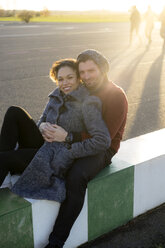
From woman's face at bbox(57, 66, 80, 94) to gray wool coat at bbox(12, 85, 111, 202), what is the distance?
0.11m

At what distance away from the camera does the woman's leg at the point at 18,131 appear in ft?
9.99

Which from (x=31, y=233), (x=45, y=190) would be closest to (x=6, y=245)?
(x=31, y=233)

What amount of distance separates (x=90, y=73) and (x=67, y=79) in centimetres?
21

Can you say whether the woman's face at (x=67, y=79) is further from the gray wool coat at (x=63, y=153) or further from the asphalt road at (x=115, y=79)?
the asphalt road at (x=115, y=79)

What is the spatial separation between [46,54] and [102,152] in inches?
479

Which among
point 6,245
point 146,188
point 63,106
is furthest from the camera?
point 146,188

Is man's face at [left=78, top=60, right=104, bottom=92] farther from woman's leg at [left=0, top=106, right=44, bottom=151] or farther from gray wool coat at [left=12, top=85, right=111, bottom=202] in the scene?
woman's leg at [left=0, top=106, right=44, bottom=151]

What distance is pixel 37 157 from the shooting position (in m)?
2.88

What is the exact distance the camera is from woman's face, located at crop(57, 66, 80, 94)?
3.13 meters

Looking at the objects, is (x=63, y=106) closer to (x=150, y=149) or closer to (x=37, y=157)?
(x=37, y=157)

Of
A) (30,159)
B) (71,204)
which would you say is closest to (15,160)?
(30,159)

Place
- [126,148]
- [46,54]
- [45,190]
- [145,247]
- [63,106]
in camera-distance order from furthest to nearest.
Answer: [46,54] → [126,148] → [63,106] → [145,247] → [45,190]

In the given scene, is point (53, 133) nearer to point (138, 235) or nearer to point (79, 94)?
point (79, 94)

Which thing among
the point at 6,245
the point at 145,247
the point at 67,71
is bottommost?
the point at 145,247
